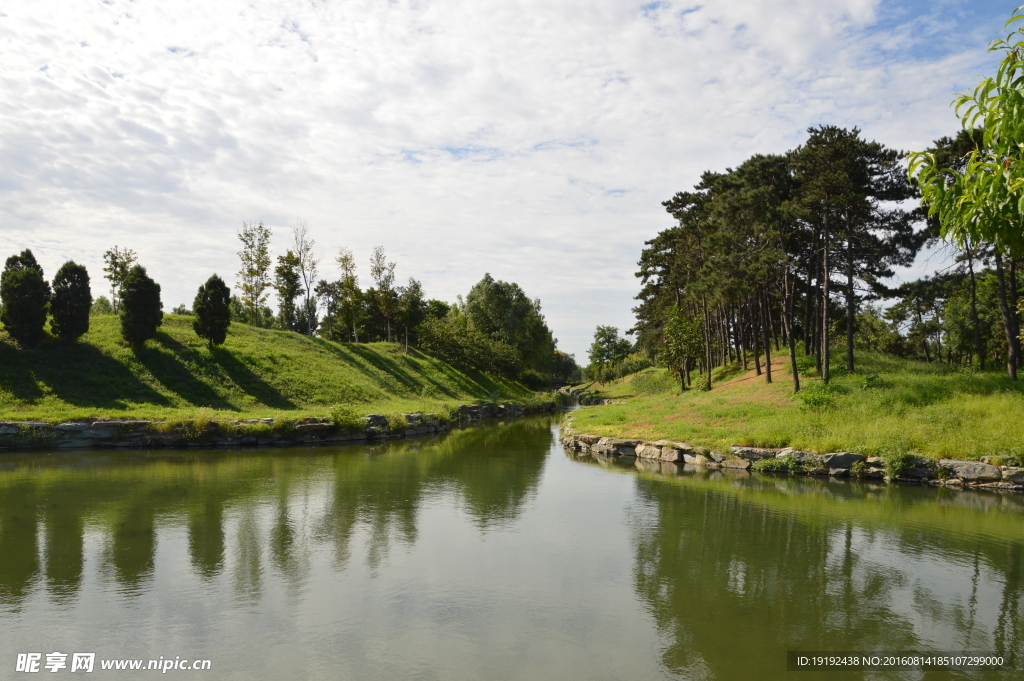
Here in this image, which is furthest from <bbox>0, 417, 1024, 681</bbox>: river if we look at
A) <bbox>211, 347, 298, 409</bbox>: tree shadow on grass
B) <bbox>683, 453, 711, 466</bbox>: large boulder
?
<bbox>211, 347, 298, 409</bbox>: tree shadow on grass

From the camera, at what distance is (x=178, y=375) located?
37.4m

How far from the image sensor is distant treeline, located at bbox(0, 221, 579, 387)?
35844mm

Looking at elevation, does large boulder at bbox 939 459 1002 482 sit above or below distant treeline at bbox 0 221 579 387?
below

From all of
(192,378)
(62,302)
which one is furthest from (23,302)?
(192,378)

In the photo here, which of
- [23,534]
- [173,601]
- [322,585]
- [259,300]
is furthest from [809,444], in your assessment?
[259,300]

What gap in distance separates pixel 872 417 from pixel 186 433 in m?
30.6

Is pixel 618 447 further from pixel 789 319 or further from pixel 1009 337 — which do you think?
pixel 1009 337

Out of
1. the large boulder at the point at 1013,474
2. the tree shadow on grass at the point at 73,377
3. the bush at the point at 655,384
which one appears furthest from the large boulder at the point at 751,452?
the bush at the point at 655,384

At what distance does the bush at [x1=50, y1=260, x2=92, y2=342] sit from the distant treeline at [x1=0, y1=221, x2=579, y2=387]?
51mm

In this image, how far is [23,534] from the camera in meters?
12.8

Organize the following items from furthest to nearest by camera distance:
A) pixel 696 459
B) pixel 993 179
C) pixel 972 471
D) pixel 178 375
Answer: pixel 178 375, pixel 696 459, pixel 972 471, pixel 993 179

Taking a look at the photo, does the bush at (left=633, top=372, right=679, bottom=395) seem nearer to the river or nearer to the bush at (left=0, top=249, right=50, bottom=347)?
the river

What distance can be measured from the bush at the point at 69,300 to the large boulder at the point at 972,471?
46.3 metres

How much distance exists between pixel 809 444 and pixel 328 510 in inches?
719
